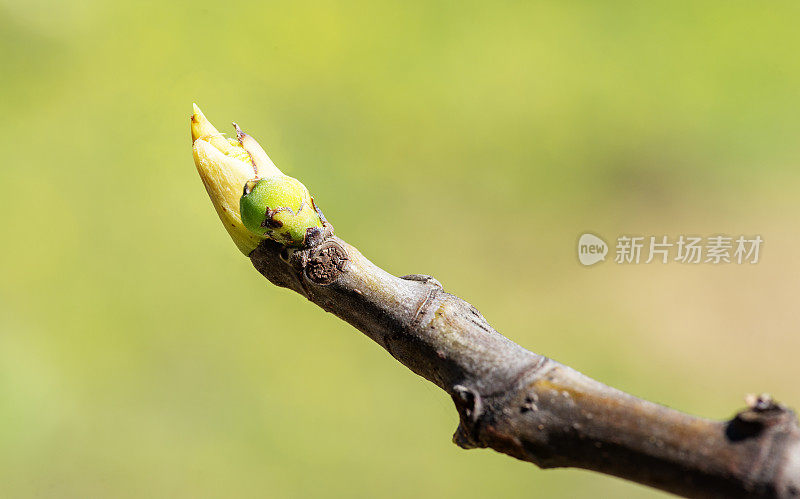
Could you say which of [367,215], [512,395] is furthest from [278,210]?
[367,215]

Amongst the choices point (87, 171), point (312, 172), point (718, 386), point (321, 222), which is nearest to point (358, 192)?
point (312, 172)

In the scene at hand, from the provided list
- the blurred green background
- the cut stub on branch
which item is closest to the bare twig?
the cut stub on branch

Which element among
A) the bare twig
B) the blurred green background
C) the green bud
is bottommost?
the bare twig

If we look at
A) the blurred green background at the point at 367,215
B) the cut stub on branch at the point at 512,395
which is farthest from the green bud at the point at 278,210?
the blurred green background at the point at 367,215

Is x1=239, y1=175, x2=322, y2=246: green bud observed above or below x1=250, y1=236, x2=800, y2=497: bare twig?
above

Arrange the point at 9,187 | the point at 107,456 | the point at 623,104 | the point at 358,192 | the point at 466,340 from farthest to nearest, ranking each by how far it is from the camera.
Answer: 1. the point at 623,104
2. the point at 358,192
3. the point at 9,187
4. the point at 107,456
5. the point at 466,340

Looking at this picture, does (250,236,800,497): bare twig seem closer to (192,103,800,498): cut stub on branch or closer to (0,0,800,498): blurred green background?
(192,103,800,498): cut stub on branch

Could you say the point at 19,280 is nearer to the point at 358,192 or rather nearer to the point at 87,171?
the point at 87,171

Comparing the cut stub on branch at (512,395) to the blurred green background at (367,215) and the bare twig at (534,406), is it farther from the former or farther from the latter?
the blurred green background at (367,215)
